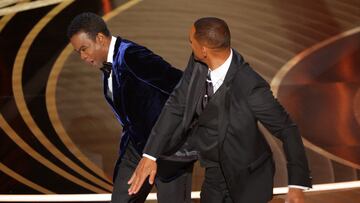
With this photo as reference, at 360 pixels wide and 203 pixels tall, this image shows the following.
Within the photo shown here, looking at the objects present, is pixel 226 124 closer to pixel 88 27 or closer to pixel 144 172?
pixel 144 172

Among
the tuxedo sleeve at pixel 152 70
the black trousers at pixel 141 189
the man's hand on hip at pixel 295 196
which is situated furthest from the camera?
the black trousers at pixel 141 189

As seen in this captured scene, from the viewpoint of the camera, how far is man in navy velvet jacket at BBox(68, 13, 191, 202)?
2.77 m

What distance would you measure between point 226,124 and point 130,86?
611mm

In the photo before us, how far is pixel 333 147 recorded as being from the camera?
15.1 feet

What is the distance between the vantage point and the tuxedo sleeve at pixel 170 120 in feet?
8.02

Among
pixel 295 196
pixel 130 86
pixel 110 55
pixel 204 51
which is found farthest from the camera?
pixel 110 55

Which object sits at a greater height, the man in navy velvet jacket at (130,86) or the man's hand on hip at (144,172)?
the man in navy velvet jacket at (130,86)

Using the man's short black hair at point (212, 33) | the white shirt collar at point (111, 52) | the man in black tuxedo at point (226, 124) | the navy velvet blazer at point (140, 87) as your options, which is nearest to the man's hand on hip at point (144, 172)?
the man in black tuxedo at point (226, 124)

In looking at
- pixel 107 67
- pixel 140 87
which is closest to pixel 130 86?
pixel 140 87

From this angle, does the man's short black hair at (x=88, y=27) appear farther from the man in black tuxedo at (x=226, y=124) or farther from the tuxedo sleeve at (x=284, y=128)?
the tuxedo sleeve at (x=284, y=128)

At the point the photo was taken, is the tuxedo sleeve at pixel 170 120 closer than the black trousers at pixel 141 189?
Yes

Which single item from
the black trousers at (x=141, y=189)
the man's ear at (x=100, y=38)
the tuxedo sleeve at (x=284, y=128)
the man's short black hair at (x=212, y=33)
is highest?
the man's ear at (x=100, y=38)

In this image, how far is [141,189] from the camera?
2.87m

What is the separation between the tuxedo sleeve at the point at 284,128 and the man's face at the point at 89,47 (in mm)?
875
